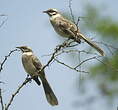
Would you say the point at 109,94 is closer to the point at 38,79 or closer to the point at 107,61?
the point at 38,79

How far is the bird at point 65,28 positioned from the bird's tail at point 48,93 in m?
0.68

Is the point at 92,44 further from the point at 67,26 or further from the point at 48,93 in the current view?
the point at 48,93

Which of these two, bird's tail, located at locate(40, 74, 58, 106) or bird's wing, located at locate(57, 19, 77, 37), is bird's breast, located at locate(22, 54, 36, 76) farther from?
bird's wing, located at locate(57, 19, 77, 37)

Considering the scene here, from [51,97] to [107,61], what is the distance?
169cm

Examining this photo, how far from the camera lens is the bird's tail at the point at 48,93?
706 cm

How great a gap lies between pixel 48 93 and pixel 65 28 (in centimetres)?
87

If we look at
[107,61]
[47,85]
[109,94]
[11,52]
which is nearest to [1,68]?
[11,52]

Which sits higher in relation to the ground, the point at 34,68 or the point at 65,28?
the point at 65,28

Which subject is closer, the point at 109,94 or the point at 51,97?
the point at 51,97

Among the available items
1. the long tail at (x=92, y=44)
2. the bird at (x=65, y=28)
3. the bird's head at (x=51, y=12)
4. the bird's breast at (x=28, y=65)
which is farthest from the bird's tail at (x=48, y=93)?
the bird's head at (x=51, y=12)

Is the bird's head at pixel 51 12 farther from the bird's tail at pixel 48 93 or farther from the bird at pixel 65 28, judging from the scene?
the bird's tail at pixel 48 93

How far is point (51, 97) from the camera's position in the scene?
7.21 meters

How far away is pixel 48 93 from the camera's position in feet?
24.4

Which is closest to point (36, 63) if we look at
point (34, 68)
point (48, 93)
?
point (34, 68)
